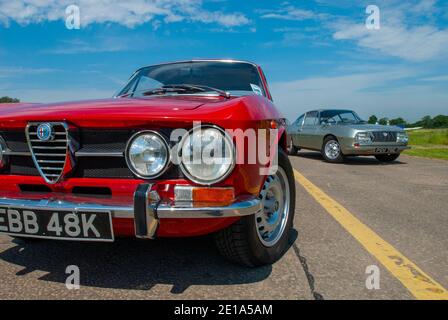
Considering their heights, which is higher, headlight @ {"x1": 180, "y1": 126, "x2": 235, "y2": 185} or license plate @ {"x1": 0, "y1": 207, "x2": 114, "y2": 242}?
headlight @ {"x1": 180, "y1": 126, "x2": 235, "y2": 185}

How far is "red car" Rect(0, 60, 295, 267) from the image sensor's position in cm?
174

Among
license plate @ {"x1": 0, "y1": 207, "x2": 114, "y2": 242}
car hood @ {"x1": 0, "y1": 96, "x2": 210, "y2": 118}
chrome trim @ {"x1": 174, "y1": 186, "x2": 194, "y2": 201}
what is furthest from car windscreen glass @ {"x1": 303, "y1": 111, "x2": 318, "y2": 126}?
license plate @ {"x1": 0, "y1": 207, "x2": 114, "y2": 242}

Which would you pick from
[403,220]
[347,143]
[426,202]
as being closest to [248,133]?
[403,220]

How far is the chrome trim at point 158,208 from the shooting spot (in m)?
1.70

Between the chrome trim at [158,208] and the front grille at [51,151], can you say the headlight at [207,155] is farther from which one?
the front grille at [51,151]

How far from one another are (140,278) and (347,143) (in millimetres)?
7040

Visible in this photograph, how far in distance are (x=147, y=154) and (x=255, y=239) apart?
75cm

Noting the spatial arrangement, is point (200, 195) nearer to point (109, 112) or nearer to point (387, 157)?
point (109, 112)

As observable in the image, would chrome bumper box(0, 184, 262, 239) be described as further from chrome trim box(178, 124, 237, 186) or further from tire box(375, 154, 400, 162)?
tire box(375, 154, 400, 162)

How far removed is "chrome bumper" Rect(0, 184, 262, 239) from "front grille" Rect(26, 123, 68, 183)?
7.9 inches

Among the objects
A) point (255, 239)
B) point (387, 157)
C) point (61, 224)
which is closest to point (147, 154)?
point (61, 224)

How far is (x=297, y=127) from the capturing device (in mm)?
10578

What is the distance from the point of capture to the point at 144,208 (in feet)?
5.48

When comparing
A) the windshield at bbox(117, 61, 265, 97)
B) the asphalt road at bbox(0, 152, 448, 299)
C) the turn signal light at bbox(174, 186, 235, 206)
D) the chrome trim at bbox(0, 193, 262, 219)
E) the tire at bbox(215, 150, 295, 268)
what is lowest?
the asphalt road at bbox(0, 152, 448, 299)
